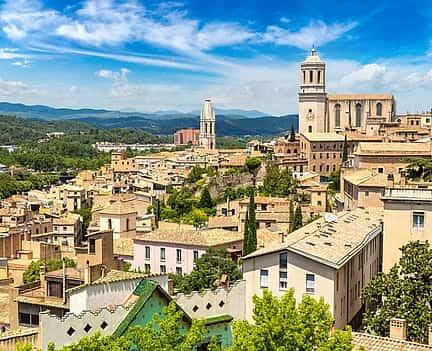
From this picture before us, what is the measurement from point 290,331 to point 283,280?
11.3 m

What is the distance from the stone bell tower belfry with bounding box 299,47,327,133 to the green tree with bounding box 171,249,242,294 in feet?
208

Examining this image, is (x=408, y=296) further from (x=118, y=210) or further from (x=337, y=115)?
(x=337, y=115)

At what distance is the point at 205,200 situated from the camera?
63.8 meters

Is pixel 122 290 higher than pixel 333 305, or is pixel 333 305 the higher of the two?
pixel 122 290

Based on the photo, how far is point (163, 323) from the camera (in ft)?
43.1

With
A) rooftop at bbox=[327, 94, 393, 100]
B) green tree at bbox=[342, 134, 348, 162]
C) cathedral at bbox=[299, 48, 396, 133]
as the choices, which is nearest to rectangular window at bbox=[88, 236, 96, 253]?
green tree at bbox=[342, 134, 348, 162]

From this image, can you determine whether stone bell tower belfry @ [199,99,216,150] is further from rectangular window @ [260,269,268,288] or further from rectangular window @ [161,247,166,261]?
rectangular window @ [260,269,268,288]


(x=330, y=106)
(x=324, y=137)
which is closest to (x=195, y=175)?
(x=324, y=137)

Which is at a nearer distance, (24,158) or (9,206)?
(9,206)

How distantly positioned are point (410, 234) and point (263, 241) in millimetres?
17785

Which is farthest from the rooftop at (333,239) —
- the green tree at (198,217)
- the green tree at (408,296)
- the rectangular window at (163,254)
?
the green tree at (198,217)

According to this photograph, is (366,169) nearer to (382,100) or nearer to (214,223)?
(214,223)

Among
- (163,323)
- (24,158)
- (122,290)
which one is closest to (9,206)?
(122,290)

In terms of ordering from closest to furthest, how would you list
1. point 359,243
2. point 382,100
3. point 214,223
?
point 359,243, point 214,223, point 382,100
